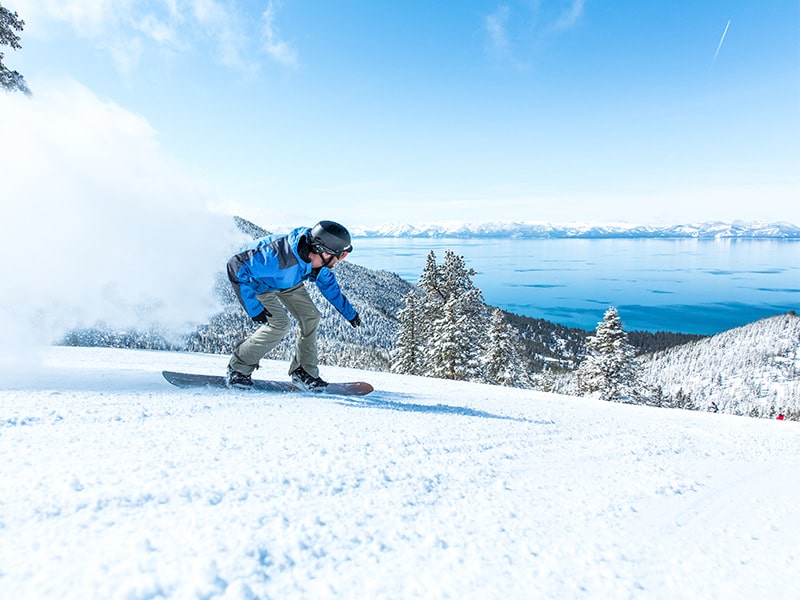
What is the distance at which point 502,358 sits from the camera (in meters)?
27.0

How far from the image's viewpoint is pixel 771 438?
566cm

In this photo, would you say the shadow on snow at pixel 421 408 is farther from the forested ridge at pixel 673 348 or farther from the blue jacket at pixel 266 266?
the forested ridge at pixel 673 348

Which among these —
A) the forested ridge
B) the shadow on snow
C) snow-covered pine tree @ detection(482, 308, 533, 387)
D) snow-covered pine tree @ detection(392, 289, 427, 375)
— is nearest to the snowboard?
the shadow on snow

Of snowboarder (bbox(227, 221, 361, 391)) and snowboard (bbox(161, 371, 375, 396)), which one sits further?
snowboard (bbox(161, 371, 375, 396))

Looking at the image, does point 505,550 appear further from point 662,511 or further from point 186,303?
point 186,303

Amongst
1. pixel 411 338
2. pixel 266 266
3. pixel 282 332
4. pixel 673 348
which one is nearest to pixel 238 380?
pixel 282 332

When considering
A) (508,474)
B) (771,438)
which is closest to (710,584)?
(508,474)

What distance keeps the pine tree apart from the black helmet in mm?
12691

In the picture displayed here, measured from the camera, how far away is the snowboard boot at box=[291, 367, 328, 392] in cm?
550

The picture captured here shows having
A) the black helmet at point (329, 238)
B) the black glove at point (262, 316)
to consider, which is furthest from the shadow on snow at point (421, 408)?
the black helmet at point (329, 238)

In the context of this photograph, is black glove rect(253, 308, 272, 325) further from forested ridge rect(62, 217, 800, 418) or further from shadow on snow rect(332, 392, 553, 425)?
forested ridge rect(62, 217, 800, 418)

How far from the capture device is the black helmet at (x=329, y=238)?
4.50m

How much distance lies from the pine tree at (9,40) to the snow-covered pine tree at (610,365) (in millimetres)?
27778

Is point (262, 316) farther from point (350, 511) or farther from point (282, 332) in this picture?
point (350, 511)
